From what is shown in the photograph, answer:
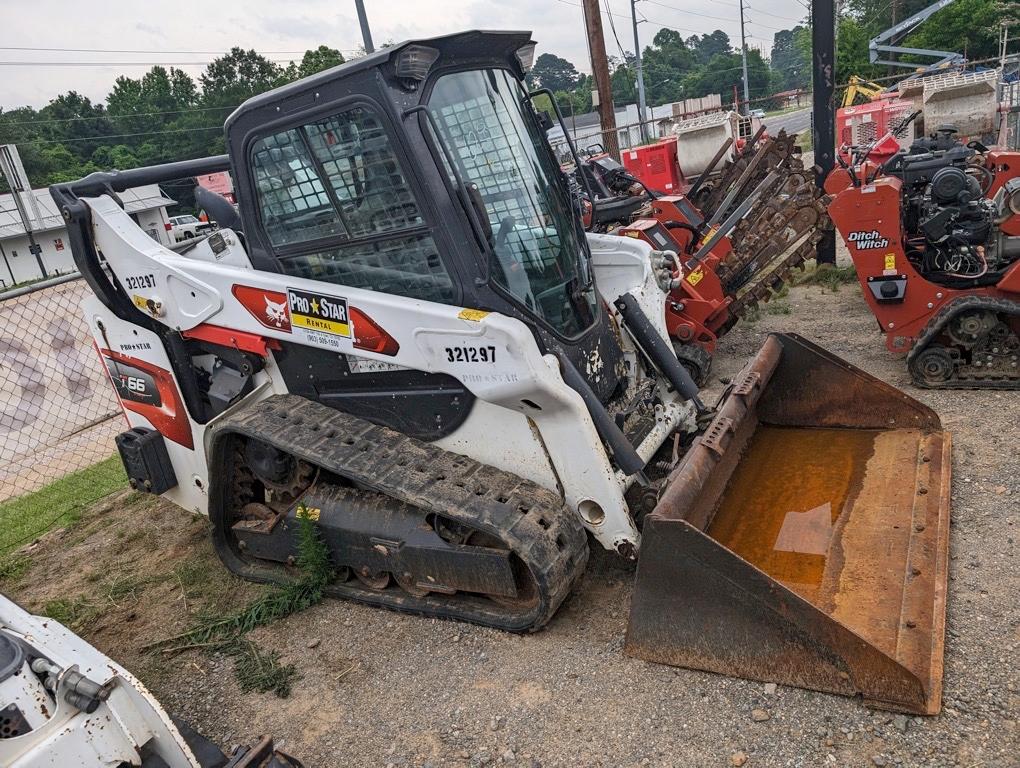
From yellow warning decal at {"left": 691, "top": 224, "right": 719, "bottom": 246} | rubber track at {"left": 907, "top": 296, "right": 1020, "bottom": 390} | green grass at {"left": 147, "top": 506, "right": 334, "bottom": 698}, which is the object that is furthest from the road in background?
green grass at {"left": 147, "top": 506, "right": 334, "bottom": 698}

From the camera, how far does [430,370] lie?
141 inches

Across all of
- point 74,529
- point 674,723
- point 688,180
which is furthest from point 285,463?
point 688,180

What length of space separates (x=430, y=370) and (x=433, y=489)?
544 millimetres

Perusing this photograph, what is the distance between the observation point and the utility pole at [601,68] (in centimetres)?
1462

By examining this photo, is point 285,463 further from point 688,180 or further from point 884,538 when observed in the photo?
point 688,180

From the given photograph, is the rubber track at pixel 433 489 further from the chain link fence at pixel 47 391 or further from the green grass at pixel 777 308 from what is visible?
the green grass at pixel 777 308

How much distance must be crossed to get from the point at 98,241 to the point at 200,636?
228 centimetres

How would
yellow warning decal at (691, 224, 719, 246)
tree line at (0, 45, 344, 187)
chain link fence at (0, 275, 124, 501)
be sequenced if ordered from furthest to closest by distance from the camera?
tree line at (0, 45, 344, 187), yellow warning decal at (691, 224, 719, 246), chain link fence at (0, 275, 124, 501)

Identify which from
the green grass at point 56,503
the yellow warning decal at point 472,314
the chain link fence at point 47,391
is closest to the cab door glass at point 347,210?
the yellow warning decal at point 472,314

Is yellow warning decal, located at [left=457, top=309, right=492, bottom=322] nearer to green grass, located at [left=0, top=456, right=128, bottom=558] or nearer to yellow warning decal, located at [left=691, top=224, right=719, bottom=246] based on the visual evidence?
green grass, located at [left=0, top=456, right=128, bottom=558]

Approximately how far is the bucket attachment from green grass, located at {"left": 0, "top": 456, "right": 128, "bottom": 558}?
15.9 feet

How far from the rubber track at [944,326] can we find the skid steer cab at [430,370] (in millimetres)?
1756

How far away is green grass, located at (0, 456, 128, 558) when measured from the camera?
6.00 m

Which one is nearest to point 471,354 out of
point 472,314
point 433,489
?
point 472,314
